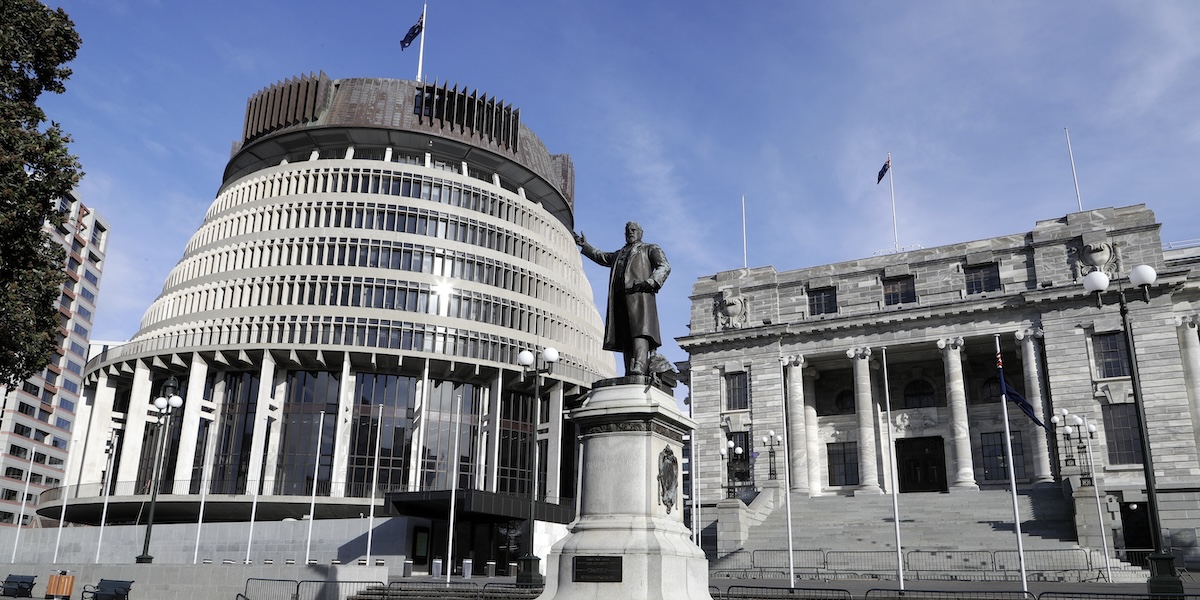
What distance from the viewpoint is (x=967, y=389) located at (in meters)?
55.8

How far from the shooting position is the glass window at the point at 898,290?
56219mm

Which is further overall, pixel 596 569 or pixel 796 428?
pixel 796 428

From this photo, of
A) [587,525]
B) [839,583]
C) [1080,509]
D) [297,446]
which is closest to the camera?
[587,525]

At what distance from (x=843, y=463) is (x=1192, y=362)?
68.0 ft

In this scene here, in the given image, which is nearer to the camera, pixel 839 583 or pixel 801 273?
pixel 839 583

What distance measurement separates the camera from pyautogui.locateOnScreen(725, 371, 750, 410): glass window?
56.8 m

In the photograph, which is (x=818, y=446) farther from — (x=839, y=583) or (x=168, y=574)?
(x=168, y=574)

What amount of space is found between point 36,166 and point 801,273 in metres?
48.1

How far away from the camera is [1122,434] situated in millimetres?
46969

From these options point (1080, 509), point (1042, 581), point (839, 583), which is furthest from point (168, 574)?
point (1080, 509)

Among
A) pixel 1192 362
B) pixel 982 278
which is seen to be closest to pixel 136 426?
pixel 982 278

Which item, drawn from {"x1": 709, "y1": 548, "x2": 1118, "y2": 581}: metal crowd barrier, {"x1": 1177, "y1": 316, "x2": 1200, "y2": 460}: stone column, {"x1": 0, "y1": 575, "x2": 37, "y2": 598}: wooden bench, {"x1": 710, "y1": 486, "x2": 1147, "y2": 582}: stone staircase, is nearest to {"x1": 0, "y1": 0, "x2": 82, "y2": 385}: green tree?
{"x1": 0, "y1": 575, "x2": 37, "y2": 598}: wooden bench

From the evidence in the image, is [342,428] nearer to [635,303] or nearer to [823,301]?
[823,301]

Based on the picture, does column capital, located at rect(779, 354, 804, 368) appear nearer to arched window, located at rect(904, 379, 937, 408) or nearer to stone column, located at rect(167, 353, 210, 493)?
arched window, located at rect(904, 379, 937, 408)
